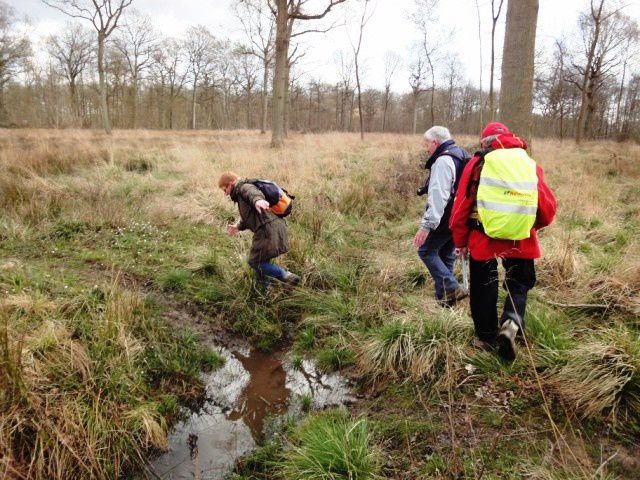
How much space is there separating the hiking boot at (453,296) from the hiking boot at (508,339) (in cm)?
88

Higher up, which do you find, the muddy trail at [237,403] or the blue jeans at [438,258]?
the blue jeans at [438,258]

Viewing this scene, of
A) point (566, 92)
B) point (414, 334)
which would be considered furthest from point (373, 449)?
point (566, 92)

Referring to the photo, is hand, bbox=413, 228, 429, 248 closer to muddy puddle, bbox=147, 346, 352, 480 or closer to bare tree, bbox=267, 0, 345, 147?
muddy puddle, bbox=147, 346, 352, 480

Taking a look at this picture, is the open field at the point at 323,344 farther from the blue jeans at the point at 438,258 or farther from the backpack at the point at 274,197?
the backpack at the point at 274,197

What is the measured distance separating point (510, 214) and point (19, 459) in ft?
11.2

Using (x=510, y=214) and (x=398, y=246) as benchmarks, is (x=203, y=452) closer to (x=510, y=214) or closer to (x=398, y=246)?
(x=510, y=214)

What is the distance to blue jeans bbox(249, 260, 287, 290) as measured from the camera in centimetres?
446

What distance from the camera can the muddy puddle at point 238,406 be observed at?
106 inches

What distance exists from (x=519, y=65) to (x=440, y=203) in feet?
11.8

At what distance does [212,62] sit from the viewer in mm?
35062

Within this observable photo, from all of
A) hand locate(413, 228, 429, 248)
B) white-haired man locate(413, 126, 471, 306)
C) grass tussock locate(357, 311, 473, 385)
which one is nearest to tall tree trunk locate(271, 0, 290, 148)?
white-haired man locate(413, 126, 471, 306)

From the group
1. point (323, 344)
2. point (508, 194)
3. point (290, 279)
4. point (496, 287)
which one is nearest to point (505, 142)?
point (508, 194)

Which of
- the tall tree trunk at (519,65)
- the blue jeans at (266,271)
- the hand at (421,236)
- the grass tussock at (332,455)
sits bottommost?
the grass tussock at (332,455)

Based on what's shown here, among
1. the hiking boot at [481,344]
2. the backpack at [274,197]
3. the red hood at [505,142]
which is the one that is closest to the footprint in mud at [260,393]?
the backpack at [274,197]
